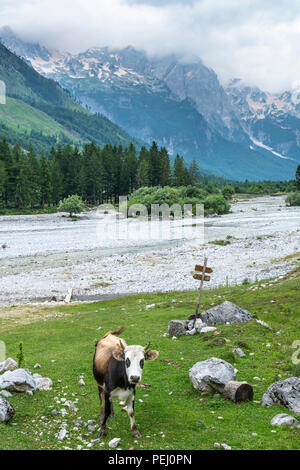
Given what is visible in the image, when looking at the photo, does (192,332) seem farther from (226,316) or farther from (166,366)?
(166,366)

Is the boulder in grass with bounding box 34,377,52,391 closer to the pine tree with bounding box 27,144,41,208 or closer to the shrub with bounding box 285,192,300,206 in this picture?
the pine tree with bounding box 27,144,41,208

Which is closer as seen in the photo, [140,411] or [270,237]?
[140,411]

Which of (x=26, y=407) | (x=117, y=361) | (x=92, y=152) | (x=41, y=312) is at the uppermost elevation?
(x=92, y=152)

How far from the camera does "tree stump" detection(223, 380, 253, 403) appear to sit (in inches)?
395

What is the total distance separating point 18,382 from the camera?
10594 millimetres

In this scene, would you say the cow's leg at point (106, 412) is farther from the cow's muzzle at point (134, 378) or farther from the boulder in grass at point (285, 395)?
the boulder in grass at point (285, 395)

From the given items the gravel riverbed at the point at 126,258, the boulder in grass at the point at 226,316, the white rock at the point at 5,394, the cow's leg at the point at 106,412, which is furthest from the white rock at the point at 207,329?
the gravel riverbed at the point at 126,258

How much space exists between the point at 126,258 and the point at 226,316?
89.4ft

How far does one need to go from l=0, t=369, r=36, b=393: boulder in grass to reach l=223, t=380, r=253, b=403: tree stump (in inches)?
220

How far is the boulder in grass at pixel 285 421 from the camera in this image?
8.62 m

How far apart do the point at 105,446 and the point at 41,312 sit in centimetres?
1762

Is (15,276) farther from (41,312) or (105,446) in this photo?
(105,446)
